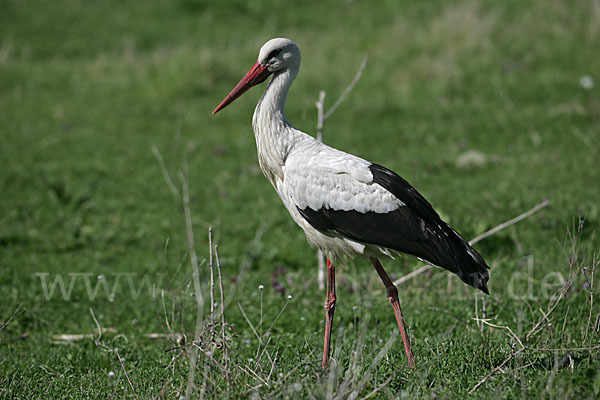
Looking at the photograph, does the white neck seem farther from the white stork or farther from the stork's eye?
the stork's eye

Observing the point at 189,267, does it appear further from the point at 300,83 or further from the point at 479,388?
the point at 300,83

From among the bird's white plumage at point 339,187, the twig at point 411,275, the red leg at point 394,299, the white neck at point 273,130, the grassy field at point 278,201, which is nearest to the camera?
the grassy field at point 278,201

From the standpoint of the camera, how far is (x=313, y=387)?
9.41 feet

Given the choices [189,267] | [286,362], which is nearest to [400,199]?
[286,362]

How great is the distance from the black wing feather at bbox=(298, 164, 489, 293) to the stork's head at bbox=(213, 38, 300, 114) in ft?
2.86

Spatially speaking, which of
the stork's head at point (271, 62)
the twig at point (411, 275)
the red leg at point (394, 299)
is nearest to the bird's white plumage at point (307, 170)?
the stork's head at point (271, 62)

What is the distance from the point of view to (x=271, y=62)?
4125mm

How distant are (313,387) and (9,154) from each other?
681 centimetres

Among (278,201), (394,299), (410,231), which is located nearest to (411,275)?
(394,299)

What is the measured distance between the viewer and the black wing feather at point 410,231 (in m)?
3.65

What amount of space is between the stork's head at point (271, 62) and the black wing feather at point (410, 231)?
0.87 m

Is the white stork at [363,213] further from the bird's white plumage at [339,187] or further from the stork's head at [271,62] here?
the stork's head at [271,62]

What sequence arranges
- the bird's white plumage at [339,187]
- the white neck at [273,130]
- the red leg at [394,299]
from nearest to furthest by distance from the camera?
1. the red leg at [394,299]
2. the bird's white plumage at [339,187]
3. the white neck at [273,130]

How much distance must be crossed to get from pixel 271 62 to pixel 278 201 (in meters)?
3.14
